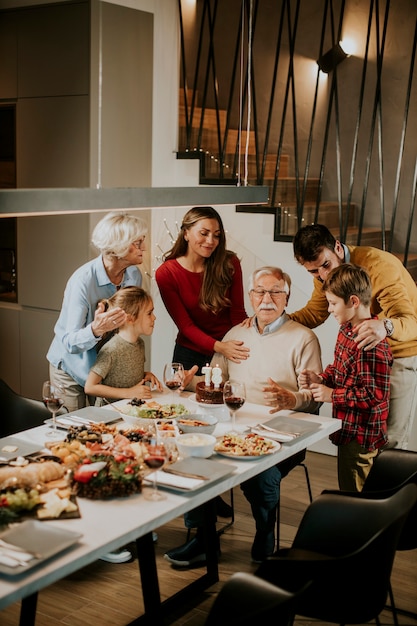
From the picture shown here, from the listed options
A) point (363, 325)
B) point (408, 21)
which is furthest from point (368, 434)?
point (408, 21)

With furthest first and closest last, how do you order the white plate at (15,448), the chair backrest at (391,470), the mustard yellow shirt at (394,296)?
1. the mustard yellow shirt at (394,296)
2. the chair backrest at (391,470)
3. the white plate at (15,448)

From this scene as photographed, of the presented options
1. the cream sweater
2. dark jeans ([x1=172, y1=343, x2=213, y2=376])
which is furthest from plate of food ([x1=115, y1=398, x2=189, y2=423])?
dark jeans ([x1=172, y1=343, x2=213, y2=376])

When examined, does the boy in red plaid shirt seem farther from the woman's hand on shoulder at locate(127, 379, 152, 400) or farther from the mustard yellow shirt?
the woman's hand on shoulder at locate(127, 379, 152, 400)

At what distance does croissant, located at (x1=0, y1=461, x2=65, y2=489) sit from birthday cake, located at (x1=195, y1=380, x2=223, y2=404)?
3.14 ft

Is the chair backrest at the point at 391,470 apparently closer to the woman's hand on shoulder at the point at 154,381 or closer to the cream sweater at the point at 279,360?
the cream sweater at the point at 279,360

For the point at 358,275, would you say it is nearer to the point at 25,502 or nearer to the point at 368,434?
the point at 368,434

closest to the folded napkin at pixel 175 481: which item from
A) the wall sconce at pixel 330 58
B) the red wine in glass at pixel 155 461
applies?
the red wine in glass at pixel 155 461

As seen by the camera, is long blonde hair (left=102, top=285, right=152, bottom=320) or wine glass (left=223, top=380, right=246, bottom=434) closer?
wine glass (left=223, top=380, right=246, bottom=434)

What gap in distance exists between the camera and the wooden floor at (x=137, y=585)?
3.21m

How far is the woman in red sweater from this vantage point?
424 centimetres

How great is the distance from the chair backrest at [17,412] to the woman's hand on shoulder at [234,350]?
0.90 m

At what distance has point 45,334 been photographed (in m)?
5.63

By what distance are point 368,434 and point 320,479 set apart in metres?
1.44

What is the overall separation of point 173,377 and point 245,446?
523mm
